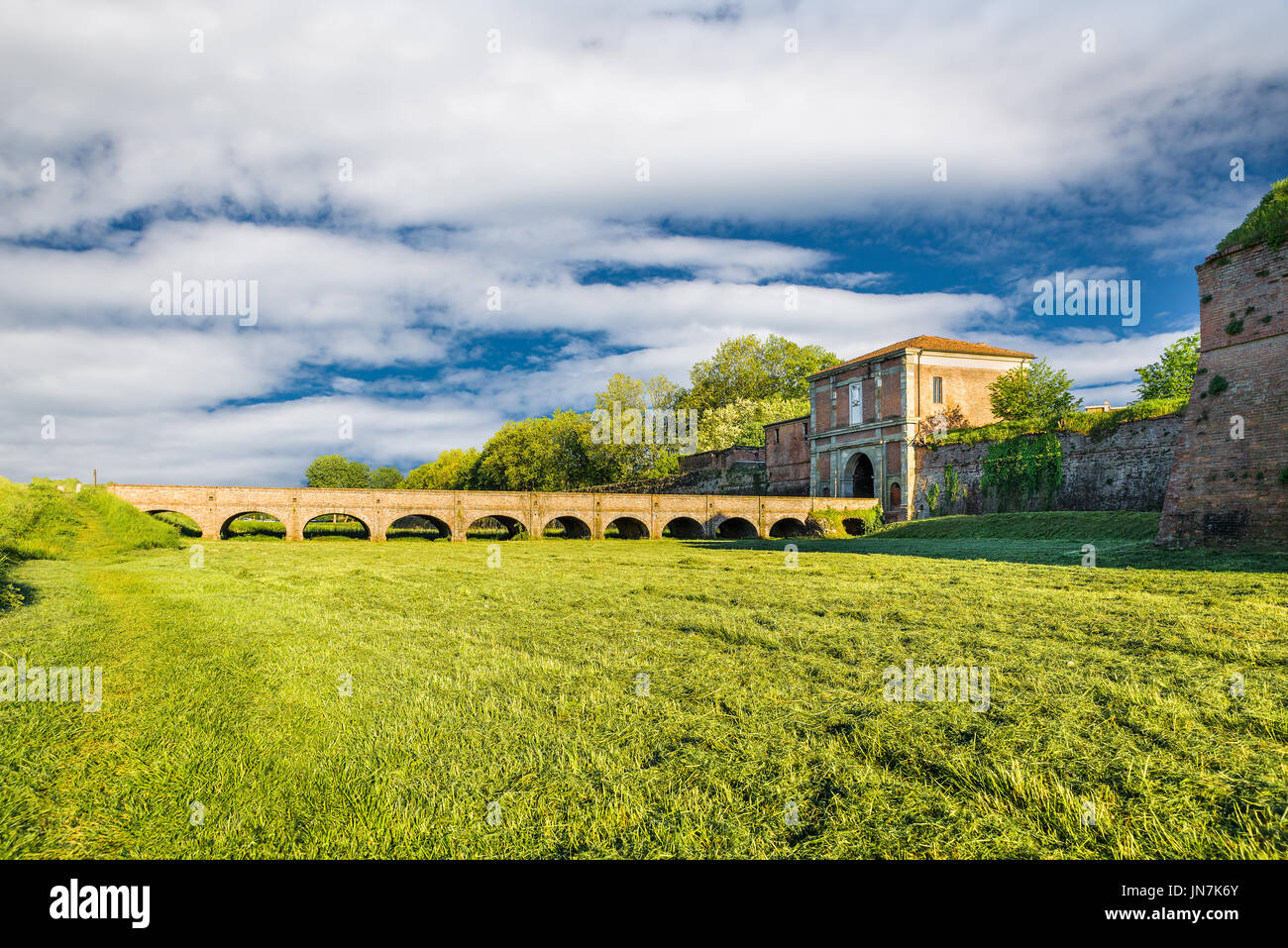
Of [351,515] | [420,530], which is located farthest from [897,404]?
[420,530]

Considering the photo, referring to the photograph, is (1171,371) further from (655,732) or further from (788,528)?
(655,732)

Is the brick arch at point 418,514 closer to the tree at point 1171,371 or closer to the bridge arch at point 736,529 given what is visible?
the bridge arch at point 736,529

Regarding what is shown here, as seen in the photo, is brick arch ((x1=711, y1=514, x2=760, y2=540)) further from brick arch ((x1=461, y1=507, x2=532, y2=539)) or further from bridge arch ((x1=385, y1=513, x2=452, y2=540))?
bridge arch ((x1=385, y1=513, x2=452, y2=540))

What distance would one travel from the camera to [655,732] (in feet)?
15.1

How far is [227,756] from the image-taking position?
4.12 meters

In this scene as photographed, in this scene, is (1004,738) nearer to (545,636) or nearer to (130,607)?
(545,636)

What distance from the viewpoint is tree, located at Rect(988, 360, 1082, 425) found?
4241 centimetres

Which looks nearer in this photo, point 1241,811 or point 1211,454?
point 1241,811

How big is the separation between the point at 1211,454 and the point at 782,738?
702 inches

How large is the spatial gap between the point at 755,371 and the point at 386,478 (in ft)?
348

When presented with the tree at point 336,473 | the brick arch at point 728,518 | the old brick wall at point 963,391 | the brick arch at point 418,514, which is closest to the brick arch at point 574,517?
the brick arch at point 418,514

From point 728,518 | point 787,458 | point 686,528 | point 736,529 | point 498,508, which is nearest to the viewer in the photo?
point 498,508

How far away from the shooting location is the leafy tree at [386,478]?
15535 cm
